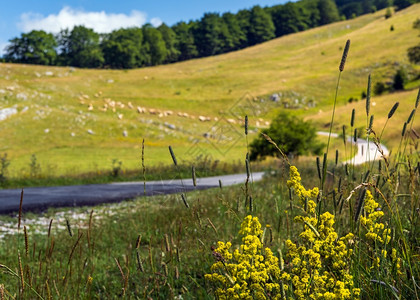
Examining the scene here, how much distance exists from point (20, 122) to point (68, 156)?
37.0 ft

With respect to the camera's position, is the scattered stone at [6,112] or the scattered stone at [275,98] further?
the scattered stone at [275,98]

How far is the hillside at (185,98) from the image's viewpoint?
34250mm

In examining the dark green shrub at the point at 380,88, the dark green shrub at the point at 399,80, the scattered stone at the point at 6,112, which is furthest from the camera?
the dark green shrub at the point at 380,88

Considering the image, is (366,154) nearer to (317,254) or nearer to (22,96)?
(317,254)

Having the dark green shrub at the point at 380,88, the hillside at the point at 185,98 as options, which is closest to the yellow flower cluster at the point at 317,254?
the hillside at the point at 185,98

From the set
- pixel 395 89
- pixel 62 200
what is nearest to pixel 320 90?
pixel 395 89

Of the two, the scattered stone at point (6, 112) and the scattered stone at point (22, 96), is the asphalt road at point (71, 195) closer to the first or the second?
the scattered stone at point (6, 112)

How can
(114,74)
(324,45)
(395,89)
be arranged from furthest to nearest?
(324,45)
(114,74)
(395,89)

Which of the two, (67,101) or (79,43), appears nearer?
(67,101)

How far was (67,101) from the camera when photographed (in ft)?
169

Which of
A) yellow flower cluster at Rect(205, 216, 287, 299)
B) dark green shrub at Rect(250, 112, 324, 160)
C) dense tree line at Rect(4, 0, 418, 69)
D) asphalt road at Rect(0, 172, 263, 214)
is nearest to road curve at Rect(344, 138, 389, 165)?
yellow flower cluster at Rect(205, 216, 287, 299)

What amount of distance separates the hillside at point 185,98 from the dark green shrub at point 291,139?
2648mm

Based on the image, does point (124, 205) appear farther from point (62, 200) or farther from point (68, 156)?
point (68, 156)

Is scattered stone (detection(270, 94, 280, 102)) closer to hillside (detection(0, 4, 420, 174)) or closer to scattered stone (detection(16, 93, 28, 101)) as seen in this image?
hillside (detection(0, 4, 420, 174))
